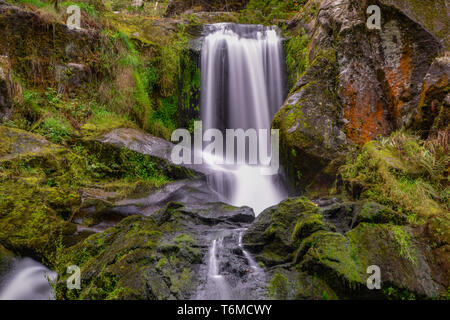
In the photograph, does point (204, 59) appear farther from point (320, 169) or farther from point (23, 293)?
point (23, 293)

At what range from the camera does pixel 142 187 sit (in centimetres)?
609

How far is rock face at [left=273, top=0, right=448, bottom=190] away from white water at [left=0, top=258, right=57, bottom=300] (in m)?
4.75

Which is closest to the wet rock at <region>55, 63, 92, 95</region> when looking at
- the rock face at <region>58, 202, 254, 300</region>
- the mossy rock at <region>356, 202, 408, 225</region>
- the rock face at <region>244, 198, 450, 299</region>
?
the rock face at <region>58, 202, 254, 300</region>

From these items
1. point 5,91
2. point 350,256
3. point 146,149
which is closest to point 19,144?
point 5,91

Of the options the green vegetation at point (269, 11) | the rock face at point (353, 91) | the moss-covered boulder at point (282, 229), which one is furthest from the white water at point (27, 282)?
the green vegetation at point (269, 11)

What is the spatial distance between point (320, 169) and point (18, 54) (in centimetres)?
750

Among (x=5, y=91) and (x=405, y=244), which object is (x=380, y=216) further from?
(x=5, y=91)

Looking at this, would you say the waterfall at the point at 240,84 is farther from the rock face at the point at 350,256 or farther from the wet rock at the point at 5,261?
the wet rock at the point at 5,261

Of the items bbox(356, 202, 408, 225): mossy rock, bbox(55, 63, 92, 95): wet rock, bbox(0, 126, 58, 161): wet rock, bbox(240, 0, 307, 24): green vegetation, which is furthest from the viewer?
bbox(240, 0, 307, 24): green vegetation

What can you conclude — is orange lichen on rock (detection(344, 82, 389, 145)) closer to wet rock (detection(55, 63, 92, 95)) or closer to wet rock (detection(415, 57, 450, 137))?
wet rock (detection(415, 57, 450, 137))

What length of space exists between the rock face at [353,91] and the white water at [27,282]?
15.6ft

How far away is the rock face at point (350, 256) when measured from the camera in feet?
8.89

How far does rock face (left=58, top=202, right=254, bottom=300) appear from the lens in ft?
9.32
